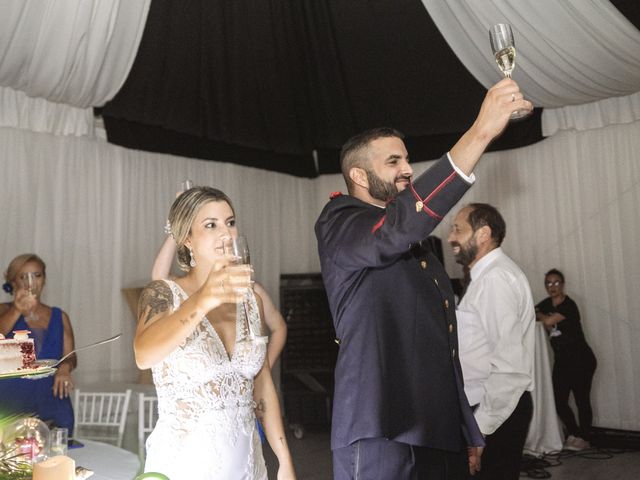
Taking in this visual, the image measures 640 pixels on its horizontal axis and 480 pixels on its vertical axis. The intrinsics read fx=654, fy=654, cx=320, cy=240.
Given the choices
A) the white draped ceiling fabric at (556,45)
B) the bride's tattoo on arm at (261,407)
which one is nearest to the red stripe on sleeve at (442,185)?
the bride's tattoo on arm at (261,407)

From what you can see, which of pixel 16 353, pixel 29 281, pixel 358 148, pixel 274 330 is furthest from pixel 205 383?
pixel 29 281

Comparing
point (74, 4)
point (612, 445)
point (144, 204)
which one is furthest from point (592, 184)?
point (74, 4)

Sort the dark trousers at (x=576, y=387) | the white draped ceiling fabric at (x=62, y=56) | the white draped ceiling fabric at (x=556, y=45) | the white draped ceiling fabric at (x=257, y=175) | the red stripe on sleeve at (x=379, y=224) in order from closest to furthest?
the red stripe on sleeve at (x=379, y=224), the white draped ceiling fabric at (x=62, y=56), the white draped ceiling fabric at (x=556, y=45), the white draped ceiling fabric at (x=257, y=175), the dark trousers at (x=576, y=387)

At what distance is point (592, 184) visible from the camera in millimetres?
6523

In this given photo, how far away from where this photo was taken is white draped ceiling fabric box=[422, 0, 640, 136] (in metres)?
4.35

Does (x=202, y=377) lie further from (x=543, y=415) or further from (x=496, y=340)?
(x=543, y=415)

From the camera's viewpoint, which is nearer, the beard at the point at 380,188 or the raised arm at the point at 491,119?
the raised arm at the point at 491,119

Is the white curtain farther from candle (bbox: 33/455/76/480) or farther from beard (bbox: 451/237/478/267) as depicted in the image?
candle (bbox: 33/455/76/480)

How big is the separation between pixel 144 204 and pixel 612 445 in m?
4.95

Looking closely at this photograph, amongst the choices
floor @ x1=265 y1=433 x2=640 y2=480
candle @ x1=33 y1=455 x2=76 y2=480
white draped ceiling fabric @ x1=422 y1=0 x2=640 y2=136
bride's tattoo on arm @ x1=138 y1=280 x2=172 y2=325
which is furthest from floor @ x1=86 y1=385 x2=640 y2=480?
candle @ x1=33 y1=455 x2=76 y2=480

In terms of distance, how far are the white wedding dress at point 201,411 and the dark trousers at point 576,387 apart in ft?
15.4

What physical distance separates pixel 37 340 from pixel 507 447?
312cm

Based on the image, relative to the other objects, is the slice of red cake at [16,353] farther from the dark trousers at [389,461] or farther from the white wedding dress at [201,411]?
the dark trousers at [389,461]

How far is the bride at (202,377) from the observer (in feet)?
6.45
